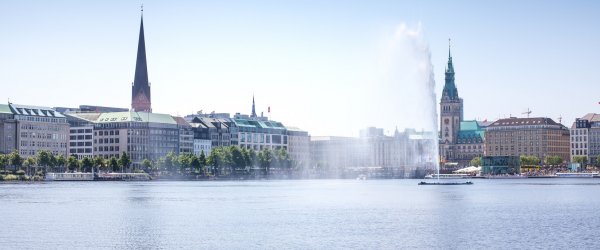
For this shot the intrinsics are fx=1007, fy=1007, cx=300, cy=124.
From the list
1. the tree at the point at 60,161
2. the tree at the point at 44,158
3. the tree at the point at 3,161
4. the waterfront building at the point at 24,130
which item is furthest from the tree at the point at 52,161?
the waterfront building at the point at 24,130

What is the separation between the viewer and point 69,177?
589 ft

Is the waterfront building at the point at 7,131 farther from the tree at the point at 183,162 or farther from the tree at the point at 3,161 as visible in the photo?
the tree at the point at 183,162

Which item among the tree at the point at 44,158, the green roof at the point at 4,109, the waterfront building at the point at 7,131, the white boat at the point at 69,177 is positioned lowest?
the white boat at the point at 69,177

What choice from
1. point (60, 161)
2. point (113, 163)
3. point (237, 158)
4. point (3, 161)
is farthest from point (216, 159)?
point (3, 161)

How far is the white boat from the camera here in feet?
586

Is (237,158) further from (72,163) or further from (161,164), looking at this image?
(72,163)

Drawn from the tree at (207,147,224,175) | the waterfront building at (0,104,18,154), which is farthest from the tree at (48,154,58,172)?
the tree at (207,147,224,175)

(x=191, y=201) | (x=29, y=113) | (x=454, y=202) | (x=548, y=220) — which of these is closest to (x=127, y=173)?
(x=29, y=113)

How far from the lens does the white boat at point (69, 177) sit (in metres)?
179

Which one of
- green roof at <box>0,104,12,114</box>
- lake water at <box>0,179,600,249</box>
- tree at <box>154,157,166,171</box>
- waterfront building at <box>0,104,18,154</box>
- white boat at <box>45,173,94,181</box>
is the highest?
green roof at <box>0,104,12,114</box>

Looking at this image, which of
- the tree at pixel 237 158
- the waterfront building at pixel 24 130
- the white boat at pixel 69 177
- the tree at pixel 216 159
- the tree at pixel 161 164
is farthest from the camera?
the tree at pixel 237 158

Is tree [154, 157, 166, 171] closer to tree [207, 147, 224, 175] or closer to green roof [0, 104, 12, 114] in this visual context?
tree [207, 147, 224, 175]

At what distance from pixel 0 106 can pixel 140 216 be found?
132 m

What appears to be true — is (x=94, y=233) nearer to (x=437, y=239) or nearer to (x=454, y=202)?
(x=437, y=239)
